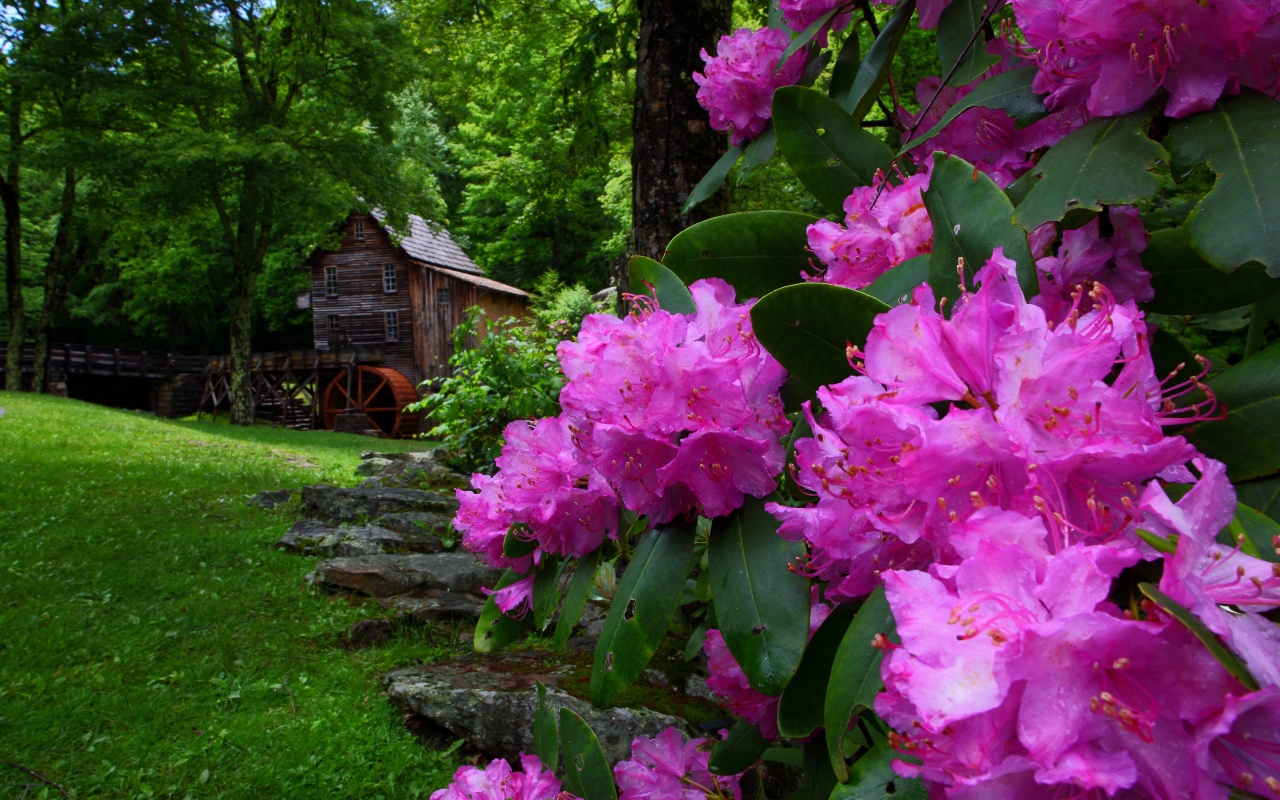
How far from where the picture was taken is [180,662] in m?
3.88

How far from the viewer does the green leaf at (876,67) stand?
1.19m

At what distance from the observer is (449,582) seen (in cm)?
471

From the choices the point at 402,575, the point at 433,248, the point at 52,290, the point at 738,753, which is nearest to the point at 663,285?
the point at 738,753

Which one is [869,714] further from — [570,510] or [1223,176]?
[1223,176]

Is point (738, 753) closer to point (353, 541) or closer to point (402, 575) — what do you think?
point (402, 575)

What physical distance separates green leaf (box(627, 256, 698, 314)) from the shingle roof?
24320 mm

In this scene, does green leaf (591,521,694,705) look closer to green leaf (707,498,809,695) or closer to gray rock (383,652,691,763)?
green leaf (707,498,809,695)

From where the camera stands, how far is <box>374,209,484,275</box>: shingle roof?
24719mm

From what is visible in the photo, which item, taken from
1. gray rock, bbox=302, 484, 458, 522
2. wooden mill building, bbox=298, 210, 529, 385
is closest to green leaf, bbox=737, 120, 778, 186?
gray rock, bbox=302, 484, 458, 522

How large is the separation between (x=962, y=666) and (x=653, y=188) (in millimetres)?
3019

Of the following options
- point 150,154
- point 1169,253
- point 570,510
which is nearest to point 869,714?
point 570,510

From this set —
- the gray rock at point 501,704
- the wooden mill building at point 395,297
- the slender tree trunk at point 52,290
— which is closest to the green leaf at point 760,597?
the gray rock at point 501,704

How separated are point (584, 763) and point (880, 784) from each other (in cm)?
57

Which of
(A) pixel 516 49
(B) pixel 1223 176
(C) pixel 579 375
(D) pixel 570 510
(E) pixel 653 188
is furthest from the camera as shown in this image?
(A) pixel 516 49
